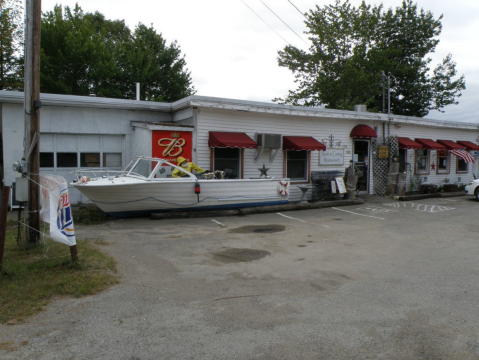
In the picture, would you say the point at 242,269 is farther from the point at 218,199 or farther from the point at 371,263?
the point at 218,199

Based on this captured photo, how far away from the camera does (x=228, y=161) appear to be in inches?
530

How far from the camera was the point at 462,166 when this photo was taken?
21.5 meters

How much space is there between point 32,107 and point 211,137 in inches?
250

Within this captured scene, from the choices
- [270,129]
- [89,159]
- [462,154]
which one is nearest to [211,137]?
[270,129]

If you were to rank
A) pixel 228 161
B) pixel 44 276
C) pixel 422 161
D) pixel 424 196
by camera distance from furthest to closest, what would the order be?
pixel 422 161
pixel 424 196
pixel 228 161
pixel 44 276

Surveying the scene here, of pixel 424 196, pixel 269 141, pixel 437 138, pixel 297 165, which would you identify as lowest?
pixel 424 196

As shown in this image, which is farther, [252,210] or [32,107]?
[252,210]

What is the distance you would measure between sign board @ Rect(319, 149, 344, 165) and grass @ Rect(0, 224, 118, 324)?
34.7ft

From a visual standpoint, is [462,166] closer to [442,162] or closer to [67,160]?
[442,162]

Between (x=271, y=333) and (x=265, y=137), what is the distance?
989 centimetres

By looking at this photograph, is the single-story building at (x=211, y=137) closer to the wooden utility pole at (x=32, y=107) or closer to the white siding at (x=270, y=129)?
the white siding at (x=270, y=129)

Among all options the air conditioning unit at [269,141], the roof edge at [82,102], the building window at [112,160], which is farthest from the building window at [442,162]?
the building window at [112,160]

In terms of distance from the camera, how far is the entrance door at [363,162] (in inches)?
665

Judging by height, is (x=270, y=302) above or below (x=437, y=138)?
below
